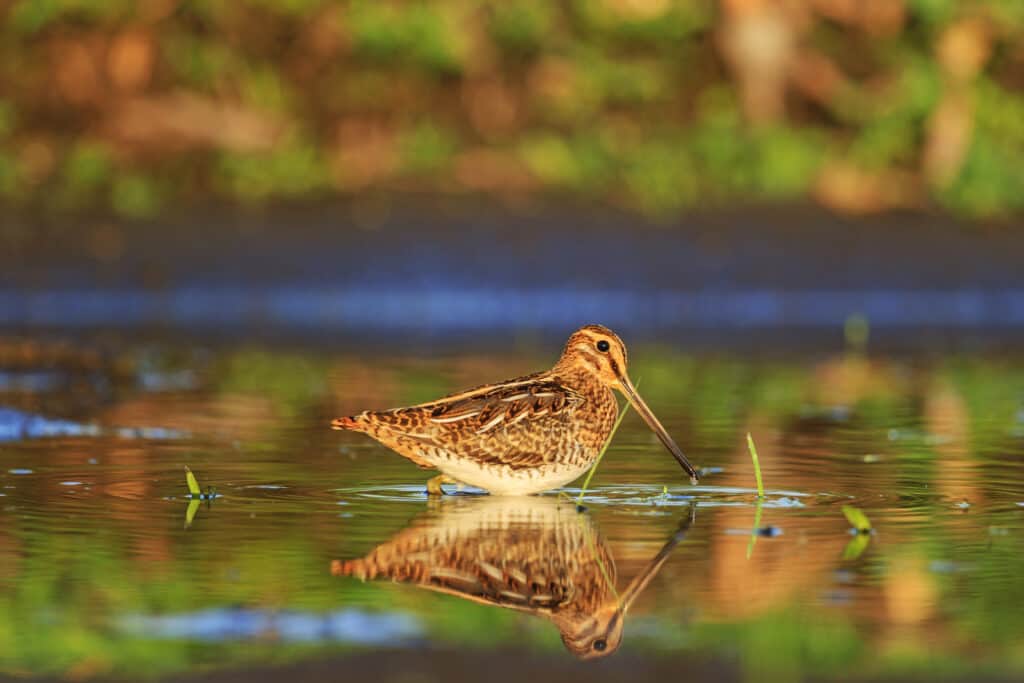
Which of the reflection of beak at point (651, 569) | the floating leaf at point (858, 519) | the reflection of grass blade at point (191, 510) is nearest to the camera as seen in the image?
the reflection of beak at point (651, 569)

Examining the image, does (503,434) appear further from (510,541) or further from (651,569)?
(651,569)

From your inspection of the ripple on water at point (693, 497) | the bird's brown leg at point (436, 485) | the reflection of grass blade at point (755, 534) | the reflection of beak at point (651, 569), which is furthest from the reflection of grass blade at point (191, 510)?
the reflection of grass blade at point (755, 534)

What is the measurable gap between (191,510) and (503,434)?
49.2 inches

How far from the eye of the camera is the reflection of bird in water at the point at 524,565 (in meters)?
6.51

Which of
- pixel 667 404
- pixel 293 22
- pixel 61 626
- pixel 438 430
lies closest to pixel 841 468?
pixel 438 430

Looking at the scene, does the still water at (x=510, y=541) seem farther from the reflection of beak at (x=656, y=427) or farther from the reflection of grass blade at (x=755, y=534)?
the reflection of beak at (x=656, y=427)

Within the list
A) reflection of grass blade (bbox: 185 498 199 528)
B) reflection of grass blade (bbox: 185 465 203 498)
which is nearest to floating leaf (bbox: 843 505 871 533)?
reflection of grass blade (bbox: 185 498 199 528)

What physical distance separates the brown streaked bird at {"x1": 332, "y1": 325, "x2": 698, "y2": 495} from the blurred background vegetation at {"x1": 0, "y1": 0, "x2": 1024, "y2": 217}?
12.4 meters

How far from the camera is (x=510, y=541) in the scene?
7.87m

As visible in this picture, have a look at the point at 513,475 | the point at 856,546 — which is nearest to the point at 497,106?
the point at 513,475

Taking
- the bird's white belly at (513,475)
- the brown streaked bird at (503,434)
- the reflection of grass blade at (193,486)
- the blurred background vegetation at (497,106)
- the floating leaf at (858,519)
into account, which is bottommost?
the floating leaf at (858,519)

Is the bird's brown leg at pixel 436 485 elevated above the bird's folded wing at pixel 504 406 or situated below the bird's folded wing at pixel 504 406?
below

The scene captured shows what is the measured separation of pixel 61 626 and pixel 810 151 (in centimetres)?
1671

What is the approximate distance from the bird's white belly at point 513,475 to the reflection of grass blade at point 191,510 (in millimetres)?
971
